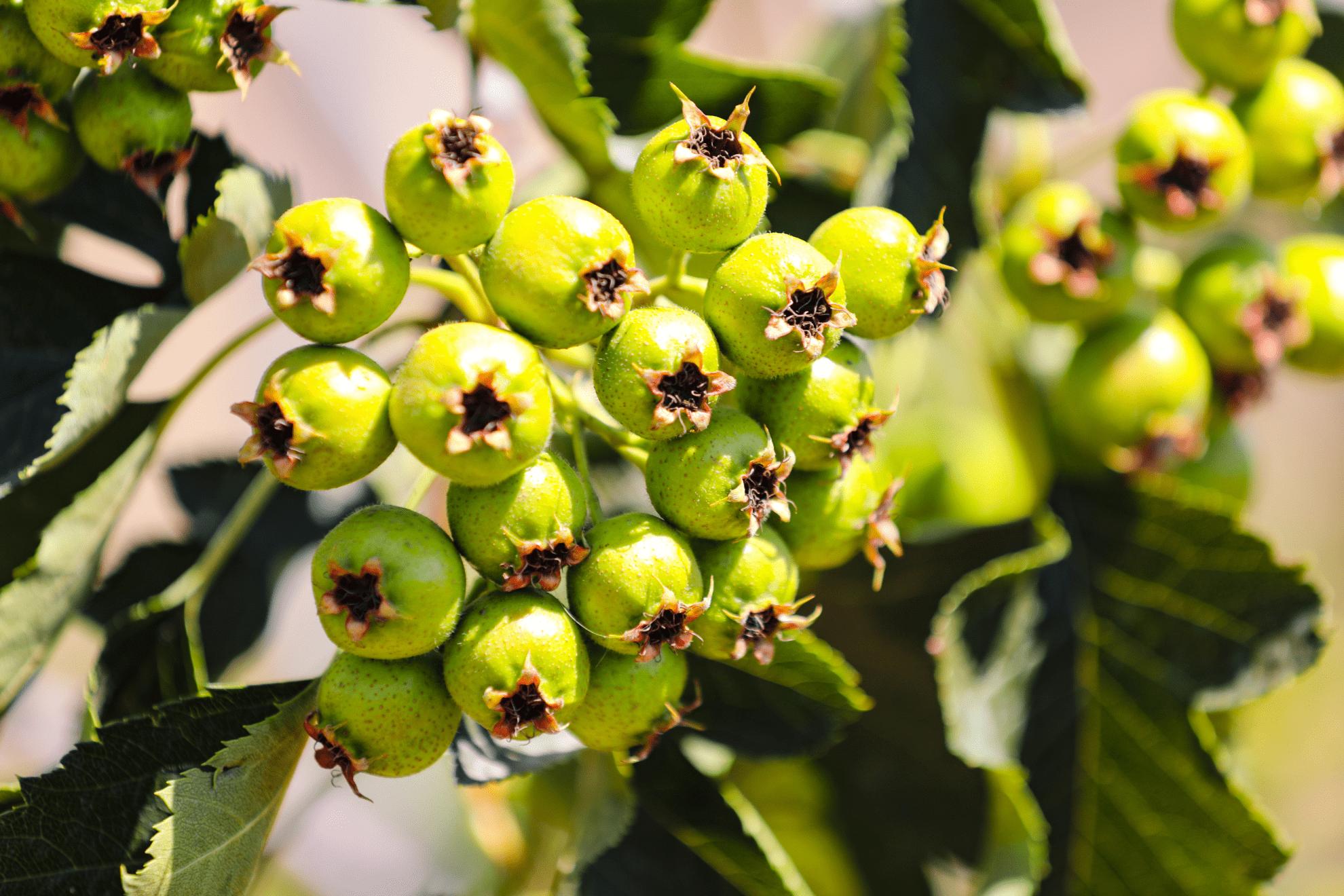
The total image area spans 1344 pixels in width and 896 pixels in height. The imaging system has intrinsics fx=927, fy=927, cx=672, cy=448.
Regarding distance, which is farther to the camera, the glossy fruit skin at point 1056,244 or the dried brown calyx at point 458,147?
the glossy fruit skin at point 1056,244

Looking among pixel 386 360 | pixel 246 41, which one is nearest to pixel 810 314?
pixel 246 41

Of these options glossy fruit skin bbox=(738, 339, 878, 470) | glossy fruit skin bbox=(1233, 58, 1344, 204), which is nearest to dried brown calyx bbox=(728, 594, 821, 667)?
glossy fruit skin bbox=(738, 339, 878, 470)

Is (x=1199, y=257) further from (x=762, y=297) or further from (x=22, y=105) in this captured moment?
(x=22, y=105)

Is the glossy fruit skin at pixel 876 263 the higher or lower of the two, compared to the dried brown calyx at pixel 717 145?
lower

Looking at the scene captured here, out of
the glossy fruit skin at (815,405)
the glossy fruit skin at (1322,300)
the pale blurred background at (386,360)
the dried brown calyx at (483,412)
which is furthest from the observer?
the pale blurred background at (386,360)

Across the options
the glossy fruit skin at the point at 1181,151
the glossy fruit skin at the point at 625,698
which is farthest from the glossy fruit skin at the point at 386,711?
the glossy fruit skin at the point at 1181,151

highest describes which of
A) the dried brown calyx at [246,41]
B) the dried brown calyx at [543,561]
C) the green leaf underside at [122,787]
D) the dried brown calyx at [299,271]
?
the dried brown calyx at [246,41]

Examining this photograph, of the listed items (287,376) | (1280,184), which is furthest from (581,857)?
(1280,184)

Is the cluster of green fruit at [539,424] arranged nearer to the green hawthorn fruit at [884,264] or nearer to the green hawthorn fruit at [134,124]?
the green hawthorn fruit at [884,264]
